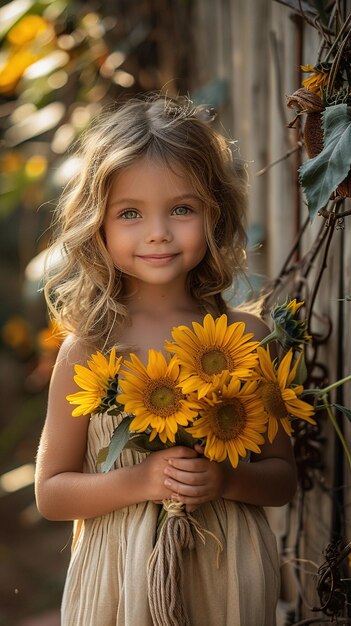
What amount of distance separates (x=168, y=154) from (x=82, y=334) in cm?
35

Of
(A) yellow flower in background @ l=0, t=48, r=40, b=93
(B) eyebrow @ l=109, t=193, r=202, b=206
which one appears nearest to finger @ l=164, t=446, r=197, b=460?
(B) eyebrow @ l=109, t=193, r=202, b=206

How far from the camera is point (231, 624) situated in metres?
1.52

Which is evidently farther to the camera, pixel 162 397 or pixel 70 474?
pixel 70 474

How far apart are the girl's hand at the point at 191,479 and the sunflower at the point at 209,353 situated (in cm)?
14

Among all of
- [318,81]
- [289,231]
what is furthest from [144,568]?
[289,231]

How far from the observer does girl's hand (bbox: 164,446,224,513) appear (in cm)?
141

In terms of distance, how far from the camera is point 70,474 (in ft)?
5.19

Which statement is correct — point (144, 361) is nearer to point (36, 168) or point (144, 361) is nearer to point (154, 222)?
point (154, 222)

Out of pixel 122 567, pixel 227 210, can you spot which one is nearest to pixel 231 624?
pixel 122 567

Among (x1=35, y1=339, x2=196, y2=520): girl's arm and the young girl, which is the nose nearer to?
the young girl

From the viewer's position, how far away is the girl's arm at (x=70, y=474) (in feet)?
4.97

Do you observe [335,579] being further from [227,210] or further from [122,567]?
[227,210]

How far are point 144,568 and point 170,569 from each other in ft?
0.31

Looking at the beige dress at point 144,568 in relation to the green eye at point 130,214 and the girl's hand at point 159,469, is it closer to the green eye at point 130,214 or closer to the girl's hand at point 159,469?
the girl's hand at point 159,469
